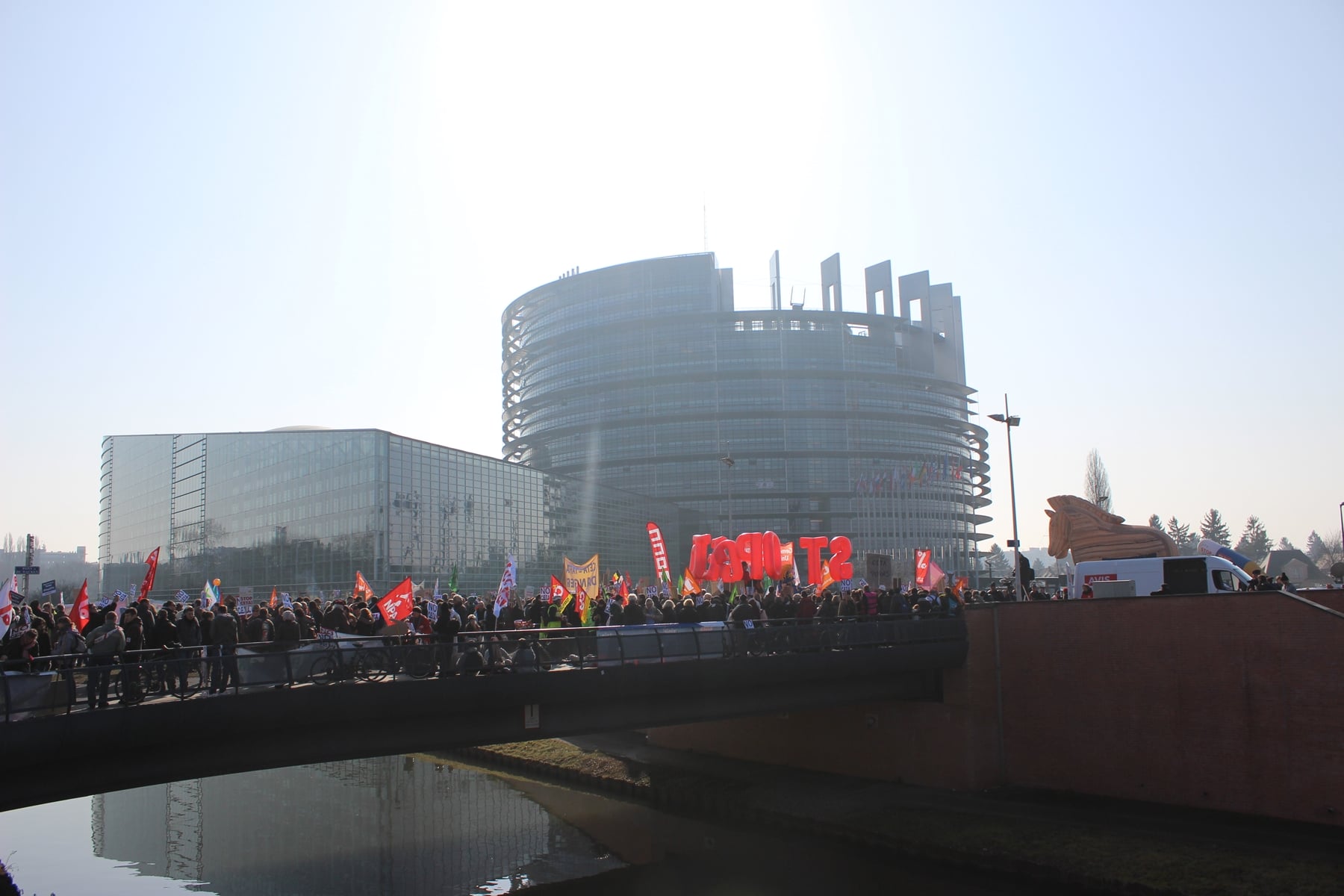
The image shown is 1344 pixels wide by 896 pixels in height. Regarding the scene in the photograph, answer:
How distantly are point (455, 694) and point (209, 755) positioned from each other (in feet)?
15.0

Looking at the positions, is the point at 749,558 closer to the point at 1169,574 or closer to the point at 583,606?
the point at 583,606

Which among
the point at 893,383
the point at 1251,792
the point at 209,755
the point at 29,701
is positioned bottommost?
the point at 1251,792

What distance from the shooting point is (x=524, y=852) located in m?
27.7

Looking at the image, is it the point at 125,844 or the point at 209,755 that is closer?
the point at 209,755

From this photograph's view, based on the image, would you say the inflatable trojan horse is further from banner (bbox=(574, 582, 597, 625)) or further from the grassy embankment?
banner (bbox=(574, 582, 597, 625))

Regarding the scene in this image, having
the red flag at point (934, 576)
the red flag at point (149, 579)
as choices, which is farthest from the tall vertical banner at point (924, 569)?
the red flag at point (149, 579)

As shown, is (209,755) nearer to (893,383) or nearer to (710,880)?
(710,880)

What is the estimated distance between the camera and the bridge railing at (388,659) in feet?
52.1

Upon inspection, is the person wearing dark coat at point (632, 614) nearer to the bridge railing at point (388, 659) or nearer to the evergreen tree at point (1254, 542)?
the bridge railing at point (388, 659)

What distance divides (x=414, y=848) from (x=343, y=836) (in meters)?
2.93

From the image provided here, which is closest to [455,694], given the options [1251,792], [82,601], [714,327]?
[82,601]

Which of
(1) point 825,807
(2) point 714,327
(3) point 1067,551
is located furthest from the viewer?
(2) point 714,327

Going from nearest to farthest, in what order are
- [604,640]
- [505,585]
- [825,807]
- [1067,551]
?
[604,640] → [825,807] → [505,585] → [1067,551]

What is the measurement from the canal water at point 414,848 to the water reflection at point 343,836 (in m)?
0.08
